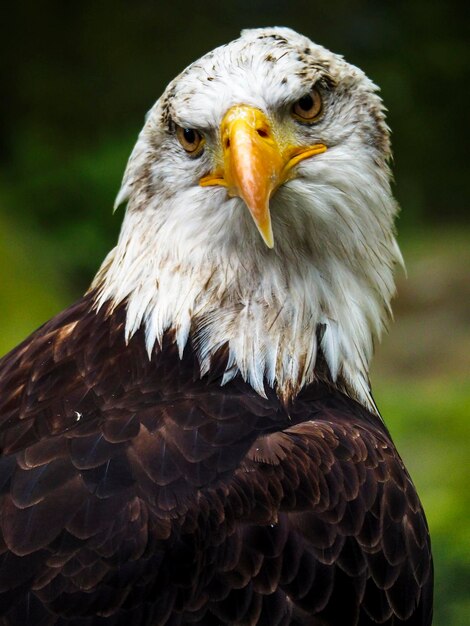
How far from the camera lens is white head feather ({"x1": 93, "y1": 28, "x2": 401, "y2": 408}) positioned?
3988mm

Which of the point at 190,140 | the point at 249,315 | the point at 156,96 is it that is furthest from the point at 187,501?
the point at 156,96

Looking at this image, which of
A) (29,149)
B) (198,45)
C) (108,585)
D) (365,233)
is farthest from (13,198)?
(108,585)

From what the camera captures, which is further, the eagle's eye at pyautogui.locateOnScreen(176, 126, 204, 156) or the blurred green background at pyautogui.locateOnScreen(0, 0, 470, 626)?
the blurred green background at pyautogui.locateOnScreen(0, 0, 470, 626)

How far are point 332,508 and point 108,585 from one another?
0.73 metres

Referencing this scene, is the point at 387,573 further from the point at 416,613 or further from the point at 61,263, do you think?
the point at 61,263

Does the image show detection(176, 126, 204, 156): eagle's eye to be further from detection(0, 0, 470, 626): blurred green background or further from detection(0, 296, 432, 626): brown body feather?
detection(0, 0, 470, 626): blurred green background

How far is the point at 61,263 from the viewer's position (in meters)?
9.85

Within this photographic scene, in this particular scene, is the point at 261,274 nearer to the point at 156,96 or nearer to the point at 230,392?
the point at 230,392

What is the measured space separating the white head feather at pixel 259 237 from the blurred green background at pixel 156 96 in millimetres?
5641

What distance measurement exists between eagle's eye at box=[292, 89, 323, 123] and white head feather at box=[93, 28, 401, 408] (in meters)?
0.04

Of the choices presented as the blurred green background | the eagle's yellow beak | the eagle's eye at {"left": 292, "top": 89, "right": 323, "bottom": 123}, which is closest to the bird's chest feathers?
the eagle's yellow beak

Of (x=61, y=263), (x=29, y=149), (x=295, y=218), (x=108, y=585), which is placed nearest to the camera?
(x=108, y=585)

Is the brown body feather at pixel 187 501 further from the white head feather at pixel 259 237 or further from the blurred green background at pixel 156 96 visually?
the blurred green background at pixel 156 96

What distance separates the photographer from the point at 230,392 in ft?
13.0
